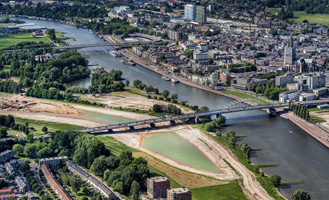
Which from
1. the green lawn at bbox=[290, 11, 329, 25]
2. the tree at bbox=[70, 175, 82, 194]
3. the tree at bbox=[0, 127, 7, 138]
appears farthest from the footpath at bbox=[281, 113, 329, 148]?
the green lawn at bbox=[290, 11, 329, 25]

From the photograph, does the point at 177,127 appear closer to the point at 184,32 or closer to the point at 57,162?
the point at 57,162

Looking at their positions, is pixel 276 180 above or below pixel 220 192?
above

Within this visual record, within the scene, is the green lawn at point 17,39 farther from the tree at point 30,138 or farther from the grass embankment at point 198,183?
the grass embankment at point 198,183

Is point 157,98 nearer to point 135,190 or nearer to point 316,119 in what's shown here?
point 316,119

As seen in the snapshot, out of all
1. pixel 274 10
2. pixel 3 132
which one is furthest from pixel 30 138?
pixel 274 10

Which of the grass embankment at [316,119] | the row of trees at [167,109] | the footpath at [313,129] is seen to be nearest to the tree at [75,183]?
the row of trees at [167,109]

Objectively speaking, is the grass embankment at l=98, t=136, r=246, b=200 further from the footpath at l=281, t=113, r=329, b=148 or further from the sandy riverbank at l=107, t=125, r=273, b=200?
the footpath at l=281, t=113, r=329, b=148
